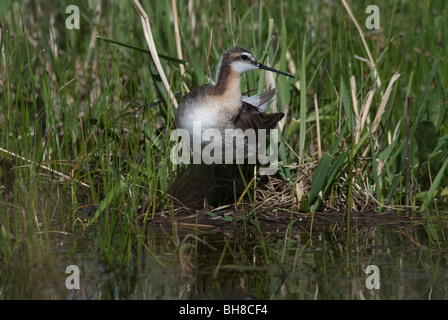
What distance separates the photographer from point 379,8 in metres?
5.41

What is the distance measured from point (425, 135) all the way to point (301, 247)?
1.56 m

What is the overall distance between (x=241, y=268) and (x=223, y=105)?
140 centimetres

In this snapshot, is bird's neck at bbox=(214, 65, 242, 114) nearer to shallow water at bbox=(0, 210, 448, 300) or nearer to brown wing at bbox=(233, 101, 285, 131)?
brown wing at bbox=(233, 101, 285, 131)

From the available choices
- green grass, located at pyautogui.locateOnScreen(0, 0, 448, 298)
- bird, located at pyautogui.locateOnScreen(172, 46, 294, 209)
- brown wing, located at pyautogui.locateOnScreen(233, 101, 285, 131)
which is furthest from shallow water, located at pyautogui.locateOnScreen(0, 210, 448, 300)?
brown wing, located at pyautogui.locateOnScreen(233, 101, 285, 131)

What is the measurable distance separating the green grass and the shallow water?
0.08 metres

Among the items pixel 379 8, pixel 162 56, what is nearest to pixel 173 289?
pixel 162 56

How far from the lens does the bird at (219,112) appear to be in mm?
4191

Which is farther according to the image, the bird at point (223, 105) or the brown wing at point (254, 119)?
the brown wing at point (254, 119)

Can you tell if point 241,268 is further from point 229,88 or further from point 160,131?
point 160,131

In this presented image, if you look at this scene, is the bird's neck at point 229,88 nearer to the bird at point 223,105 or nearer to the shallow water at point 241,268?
the bird at point 223,105

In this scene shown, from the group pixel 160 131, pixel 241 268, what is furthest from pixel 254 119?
pixel 241 268

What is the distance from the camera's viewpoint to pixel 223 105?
4.25 meters

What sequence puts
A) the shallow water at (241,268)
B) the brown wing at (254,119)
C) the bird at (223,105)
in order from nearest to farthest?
1. the shallow water at (241,268)
2. the bird at (223,105)
3. the brown wing at (254,119)

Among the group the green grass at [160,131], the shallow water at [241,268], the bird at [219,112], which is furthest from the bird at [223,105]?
the shallow water at [241,268]
